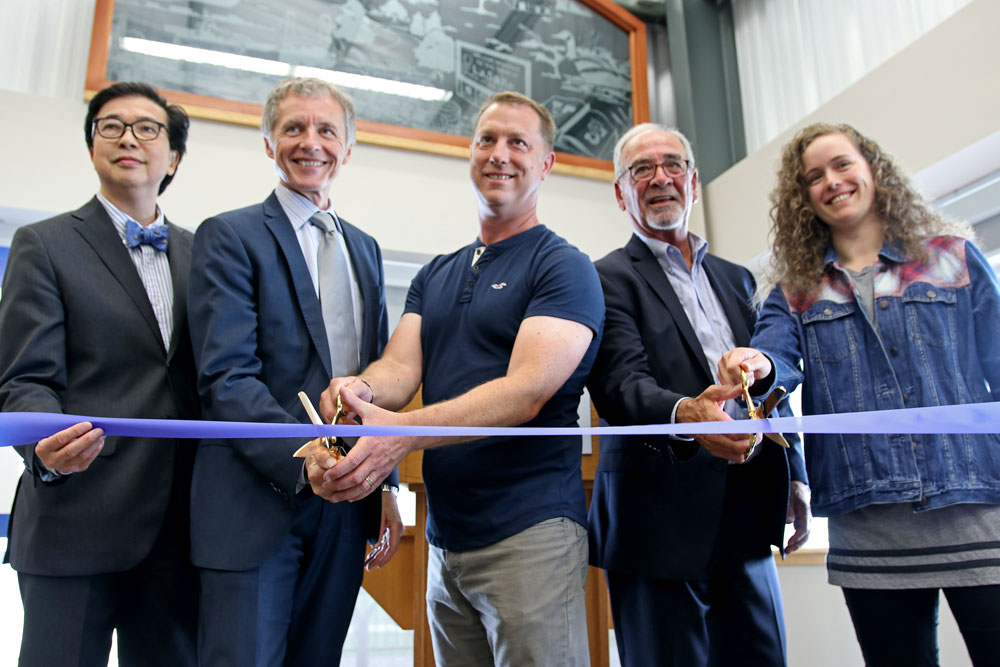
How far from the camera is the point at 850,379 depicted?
4.60 ft

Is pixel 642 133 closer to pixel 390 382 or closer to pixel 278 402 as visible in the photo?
pixel 390 382

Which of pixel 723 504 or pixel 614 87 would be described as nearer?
pixel 723 504

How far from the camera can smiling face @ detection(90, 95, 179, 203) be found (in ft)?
5.07

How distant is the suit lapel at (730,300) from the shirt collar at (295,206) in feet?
2.91

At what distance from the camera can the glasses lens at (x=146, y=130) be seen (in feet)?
5.20

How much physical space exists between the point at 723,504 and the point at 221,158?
9.68 ft

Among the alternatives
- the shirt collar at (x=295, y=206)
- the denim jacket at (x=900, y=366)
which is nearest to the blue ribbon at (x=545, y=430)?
the denim jacket at (x=900, y=366)

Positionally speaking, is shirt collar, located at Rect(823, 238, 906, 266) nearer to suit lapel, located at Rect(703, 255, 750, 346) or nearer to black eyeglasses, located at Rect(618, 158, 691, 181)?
suit lapel, located at Rect(703, 255, 750, 346)

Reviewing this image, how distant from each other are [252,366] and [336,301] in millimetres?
225

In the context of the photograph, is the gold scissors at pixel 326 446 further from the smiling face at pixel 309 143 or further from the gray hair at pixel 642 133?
the gray hair at pixel 642 133

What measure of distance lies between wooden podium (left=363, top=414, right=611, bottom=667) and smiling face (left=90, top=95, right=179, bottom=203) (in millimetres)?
938

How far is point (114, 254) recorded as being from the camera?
1.45 meters

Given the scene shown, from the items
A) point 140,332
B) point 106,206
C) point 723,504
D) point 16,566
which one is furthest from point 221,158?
point 723,504

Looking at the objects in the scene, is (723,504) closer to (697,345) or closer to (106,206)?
(697,345)
